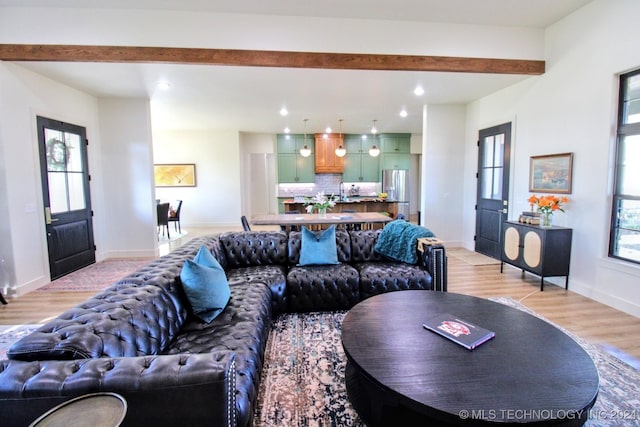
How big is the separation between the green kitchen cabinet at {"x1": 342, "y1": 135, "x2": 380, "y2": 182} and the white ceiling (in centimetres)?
242

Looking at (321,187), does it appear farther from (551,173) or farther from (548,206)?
(548,206)

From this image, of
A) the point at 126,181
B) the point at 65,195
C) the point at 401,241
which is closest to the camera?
the point at 401,241

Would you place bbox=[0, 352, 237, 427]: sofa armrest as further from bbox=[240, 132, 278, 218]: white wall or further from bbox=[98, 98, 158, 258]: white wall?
bbox=[240, 132, 278, 218]: white wall

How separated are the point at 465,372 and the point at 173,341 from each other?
164cm

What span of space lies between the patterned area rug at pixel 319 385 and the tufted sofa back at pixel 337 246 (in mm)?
872

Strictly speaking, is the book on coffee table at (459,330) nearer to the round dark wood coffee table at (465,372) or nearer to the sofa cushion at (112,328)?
the round dark wood coffee table at (465,372)

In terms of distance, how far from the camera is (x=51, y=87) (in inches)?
180

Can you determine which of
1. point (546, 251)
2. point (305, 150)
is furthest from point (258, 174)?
point (546, 251)

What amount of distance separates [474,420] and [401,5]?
13.3ft

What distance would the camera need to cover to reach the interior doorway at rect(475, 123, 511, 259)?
532cm

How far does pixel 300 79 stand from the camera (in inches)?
182

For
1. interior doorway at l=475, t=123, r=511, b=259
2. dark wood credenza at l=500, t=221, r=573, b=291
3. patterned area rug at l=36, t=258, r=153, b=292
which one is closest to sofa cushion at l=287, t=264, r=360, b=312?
dark wood credenza at l=500, t=221, r=573, b=291

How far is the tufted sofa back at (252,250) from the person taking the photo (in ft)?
11.6

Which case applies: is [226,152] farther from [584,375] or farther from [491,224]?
[584,375]
